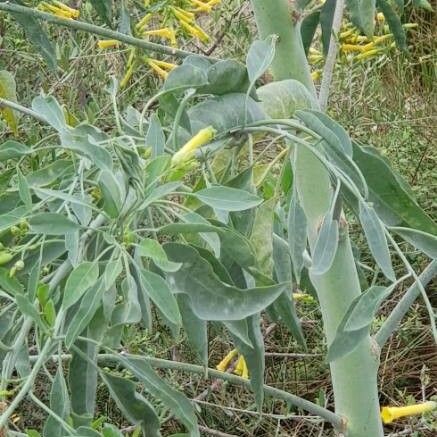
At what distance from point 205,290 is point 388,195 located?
0.66 feet

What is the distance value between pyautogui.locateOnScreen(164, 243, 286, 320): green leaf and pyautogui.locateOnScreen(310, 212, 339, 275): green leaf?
42mm

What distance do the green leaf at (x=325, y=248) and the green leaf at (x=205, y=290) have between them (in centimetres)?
4

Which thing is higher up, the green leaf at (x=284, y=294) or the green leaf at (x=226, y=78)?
the green leaf at (x=226, y=78)

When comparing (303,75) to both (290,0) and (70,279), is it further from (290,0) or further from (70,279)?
(70,279)

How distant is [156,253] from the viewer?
60 centimetres

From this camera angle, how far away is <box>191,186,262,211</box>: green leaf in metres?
0.67

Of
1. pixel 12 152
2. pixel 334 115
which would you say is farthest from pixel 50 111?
pixel 334 115

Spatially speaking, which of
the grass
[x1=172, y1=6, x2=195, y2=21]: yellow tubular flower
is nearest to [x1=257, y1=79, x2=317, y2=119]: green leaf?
[x1=172, y1=6, x2=195, y2=21]: yellow tubular flower

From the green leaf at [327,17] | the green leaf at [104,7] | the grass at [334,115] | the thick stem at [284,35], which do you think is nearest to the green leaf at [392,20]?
the green leaf at [327,17]

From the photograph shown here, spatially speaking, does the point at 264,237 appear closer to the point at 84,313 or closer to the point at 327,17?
the point at 84,313

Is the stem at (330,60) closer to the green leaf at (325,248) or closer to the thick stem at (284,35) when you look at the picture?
the thick stem at (284,35)

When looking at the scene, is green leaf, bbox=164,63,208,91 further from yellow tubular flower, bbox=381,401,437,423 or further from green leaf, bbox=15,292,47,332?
yellow tubular flower, bbox=381,401,437,423

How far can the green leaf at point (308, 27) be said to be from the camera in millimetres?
1187

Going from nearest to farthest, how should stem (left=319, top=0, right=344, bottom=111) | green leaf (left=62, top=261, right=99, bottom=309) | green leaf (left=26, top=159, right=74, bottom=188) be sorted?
green leaf (left=62, top=261, right=99, bottom=309)
green leaf (left=26, top=159, right=74, bottom=188)
stem (left=319, top=0, right=344, bottom=111)
